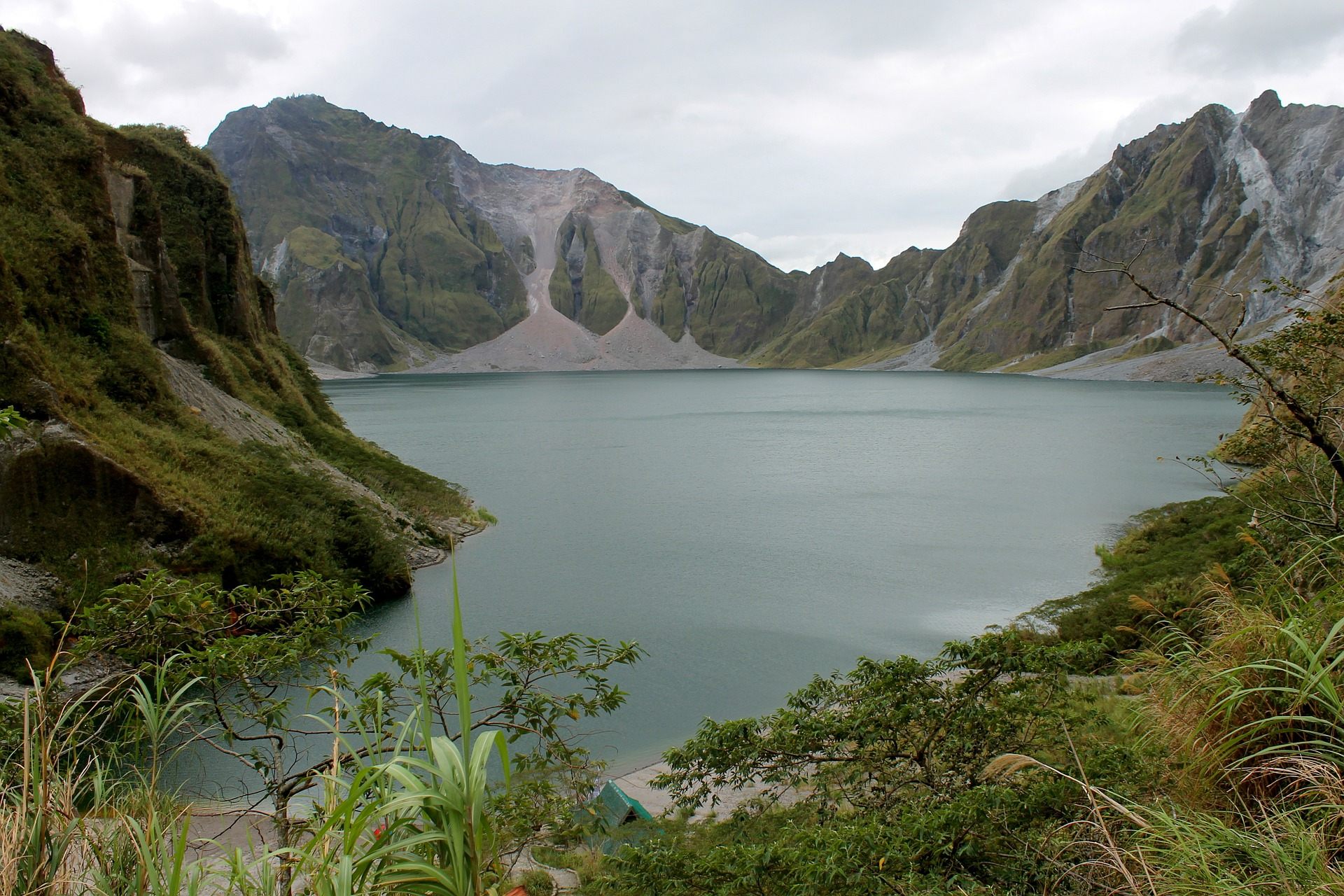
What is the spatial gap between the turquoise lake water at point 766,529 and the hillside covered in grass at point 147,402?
330 centimetres

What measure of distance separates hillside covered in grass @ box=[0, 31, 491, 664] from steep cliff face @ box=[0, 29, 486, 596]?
0.06 meters

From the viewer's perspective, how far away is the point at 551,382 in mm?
154625

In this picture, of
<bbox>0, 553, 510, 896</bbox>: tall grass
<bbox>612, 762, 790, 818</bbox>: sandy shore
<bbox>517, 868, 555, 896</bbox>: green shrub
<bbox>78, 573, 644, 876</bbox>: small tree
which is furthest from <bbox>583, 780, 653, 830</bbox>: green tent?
<bbox>0, 553, 510, 896</bbox>: tall grass

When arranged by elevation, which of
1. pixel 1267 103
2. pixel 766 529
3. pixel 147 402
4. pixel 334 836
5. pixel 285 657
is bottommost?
pixel 766 529

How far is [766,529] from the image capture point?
32.1 m

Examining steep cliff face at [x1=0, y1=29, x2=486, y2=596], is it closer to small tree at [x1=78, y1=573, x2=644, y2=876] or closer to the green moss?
small tree at [x1=78, y1=573, x2=644, y2=876]

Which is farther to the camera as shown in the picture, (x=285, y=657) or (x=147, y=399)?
(x=147, y=399)

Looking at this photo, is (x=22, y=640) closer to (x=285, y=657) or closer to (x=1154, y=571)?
(x=285, y=657)

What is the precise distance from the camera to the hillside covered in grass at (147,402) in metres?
17.8

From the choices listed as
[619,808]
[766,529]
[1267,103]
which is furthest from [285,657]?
[1267,103]

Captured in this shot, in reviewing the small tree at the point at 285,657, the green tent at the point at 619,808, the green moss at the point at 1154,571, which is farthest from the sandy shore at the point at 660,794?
the green moss at the point at 1154,571

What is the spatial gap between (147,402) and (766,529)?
21.1 metres

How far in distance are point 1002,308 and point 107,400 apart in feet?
665

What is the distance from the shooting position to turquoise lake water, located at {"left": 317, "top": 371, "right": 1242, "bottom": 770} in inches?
771
